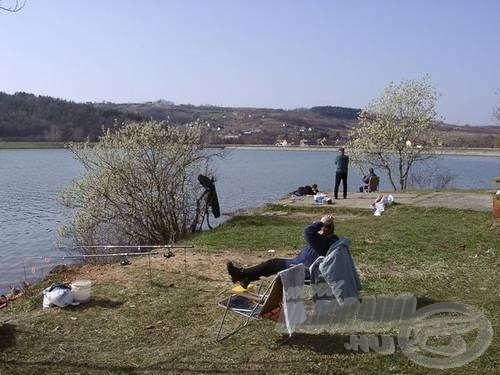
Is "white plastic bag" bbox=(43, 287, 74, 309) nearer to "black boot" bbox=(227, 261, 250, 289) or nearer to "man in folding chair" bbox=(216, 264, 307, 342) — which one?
"black boot" bbox=(227, 261, 250, 289)

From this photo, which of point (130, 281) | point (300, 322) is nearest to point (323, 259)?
point (300, 322)

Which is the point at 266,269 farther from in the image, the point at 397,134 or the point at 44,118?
the point at 44,118

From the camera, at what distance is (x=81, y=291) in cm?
769

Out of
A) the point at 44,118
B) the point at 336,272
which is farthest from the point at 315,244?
the point at 44,118

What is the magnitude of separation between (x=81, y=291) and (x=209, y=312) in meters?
1.85

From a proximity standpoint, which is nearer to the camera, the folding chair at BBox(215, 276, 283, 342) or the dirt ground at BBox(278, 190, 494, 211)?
the folding chair at BBox(215, 276, 283, 342)

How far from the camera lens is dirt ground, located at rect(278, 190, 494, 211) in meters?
17.3

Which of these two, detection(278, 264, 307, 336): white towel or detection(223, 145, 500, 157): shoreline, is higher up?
detection(278, 264, 307, 336): white towel

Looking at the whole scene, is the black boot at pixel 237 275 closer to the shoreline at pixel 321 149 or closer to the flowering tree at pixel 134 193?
the flowering tree at pixel 134 193

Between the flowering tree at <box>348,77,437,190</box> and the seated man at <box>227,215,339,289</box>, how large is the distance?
24.8 metres

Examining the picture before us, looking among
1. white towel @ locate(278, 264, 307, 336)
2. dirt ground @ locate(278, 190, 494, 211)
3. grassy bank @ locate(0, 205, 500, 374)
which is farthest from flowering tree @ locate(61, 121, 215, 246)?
white towel @ locate(278, 264, 307, 336)

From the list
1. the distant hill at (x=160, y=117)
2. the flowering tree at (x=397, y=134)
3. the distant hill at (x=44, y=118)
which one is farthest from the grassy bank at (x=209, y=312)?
the distant hill at (x=44, y=118)

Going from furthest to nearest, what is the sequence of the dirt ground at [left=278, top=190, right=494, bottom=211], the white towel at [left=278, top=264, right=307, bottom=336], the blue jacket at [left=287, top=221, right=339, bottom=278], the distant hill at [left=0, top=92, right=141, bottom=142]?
the distant hill at [left=0, top=92, right=141, bottom=142]
the dirt ground at [left=278, top=190, right=494, bottom=211]
the blue jacket at [left=287, top=221, right=339, bottom=278]
the white towel at [left=278, top=264, right=307, bottom=336]

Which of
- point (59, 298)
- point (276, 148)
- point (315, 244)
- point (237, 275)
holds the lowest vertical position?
point (276, 148)
